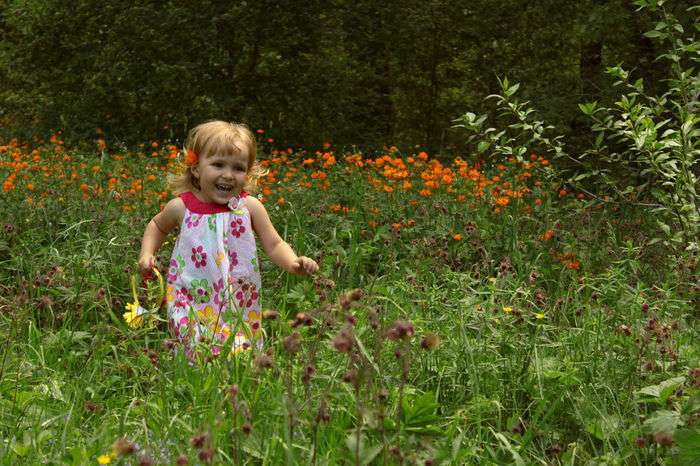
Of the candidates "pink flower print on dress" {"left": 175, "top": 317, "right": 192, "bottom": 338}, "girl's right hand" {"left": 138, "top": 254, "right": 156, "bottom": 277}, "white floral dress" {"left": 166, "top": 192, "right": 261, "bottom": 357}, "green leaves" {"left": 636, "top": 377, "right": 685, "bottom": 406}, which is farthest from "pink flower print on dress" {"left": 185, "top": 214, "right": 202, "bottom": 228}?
"green leaves" {"left": 636, "top": 377, "right": 685, "bottom": 406}

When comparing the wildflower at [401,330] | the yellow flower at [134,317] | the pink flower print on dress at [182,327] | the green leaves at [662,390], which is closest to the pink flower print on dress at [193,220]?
the pink flower print on dress at [182,327]

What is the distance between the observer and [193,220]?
3582mm

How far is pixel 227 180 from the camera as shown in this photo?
354 centimetres

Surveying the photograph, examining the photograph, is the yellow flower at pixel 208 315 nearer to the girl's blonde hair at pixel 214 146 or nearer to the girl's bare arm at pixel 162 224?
the girl's bare arm at pixel 162 224

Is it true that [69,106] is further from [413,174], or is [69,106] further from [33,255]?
[33,255]

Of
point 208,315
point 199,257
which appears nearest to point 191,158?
point 199,257

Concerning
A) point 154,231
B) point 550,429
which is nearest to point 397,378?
point 550,429

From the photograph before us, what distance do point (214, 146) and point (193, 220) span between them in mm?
303

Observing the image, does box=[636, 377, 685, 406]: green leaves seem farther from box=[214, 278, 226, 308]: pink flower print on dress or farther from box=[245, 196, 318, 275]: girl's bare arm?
box=[214, 278, 226, 308]: pink flower print on dress

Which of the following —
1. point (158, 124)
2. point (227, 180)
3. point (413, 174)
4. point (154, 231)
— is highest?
point (227, 180)

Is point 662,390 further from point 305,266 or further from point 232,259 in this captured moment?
point 232,259

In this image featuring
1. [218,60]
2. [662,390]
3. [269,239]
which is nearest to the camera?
[662,390]

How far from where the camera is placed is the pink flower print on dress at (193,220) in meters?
3.57

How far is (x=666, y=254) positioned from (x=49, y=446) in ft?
11.2
